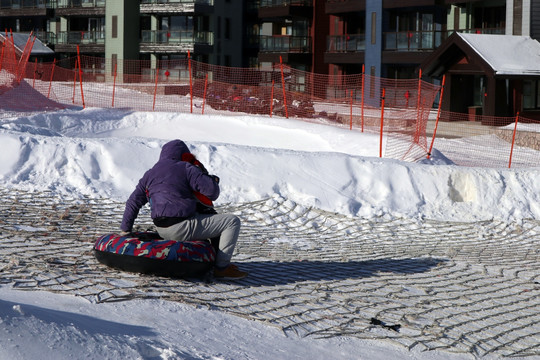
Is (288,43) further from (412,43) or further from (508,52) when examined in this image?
(508,52)

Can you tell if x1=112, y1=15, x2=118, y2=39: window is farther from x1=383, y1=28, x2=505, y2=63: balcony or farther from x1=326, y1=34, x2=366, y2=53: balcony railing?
x1=383, y1=28, x2=505, y2=63: balcony

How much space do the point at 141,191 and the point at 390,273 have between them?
3.04 meters

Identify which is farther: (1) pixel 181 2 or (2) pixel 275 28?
(2) pixel 275 28

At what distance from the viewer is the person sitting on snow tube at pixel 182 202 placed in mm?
7355

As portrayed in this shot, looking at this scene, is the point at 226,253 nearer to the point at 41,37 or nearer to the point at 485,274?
the point at 485,274

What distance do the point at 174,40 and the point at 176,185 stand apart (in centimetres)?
4253

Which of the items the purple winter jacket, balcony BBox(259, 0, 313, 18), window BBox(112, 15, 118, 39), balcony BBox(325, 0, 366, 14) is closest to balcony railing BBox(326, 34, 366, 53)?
balcony BBox(325, 0, 366, 14)

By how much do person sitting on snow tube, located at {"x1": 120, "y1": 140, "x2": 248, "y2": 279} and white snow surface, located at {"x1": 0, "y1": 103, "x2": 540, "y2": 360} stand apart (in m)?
0.98

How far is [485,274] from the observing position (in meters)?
9.39

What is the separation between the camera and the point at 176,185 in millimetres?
7367

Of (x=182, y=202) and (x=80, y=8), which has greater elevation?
(x=80, y=8)

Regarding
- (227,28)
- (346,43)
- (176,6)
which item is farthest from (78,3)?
(346,43)

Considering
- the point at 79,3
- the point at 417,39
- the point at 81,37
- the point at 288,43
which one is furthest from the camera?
the point at 81,37

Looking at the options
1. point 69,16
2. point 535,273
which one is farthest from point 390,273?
point 69,16
